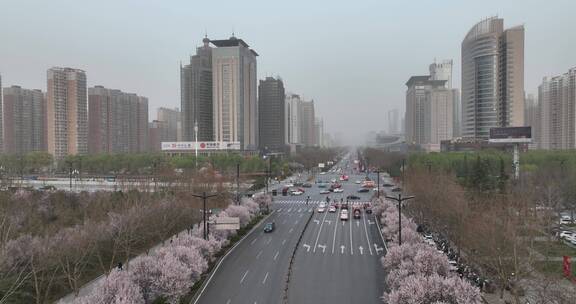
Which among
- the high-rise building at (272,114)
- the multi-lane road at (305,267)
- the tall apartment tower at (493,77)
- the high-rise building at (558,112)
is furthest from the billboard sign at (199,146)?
the high-rise building at (558,112)

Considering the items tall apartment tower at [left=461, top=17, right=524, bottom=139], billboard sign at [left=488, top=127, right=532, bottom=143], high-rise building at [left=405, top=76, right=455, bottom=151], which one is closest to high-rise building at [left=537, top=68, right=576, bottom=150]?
tall apartment tower at [left=461, top=17, right=524, bottom=139]

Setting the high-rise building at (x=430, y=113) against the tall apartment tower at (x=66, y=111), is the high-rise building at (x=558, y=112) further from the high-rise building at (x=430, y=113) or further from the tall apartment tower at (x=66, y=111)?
the tall apartment tower at (x=66, y=111)

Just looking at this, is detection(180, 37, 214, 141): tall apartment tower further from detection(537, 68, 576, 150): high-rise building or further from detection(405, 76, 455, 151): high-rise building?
detection(537, 68, 576, 150): high-rise building

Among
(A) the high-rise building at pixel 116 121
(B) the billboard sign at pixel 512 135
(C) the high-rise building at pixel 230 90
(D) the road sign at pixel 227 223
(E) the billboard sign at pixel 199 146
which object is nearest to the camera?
(D) the road sign at pixel 227 223

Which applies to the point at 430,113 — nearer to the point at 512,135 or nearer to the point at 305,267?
the point at 512,135

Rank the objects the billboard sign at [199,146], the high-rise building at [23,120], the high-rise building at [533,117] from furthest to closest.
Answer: the high-rise building at [533,117], the high-rise building at [23,120], the billboard sign at [199,146]

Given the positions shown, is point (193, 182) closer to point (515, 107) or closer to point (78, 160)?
point (78, 160)

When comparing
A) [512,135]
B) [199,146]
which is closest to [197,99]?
[199,146]
